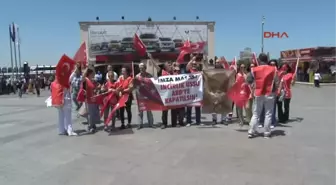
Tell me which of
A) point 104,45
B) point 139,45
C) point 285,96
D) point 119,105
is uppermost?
point 104,45

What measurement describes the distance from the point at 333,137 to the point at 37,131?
7640 mm

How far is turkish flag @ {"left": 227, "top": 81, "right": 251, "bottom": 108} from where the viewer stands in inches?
382

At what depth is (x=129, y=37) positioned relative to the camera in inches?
1721

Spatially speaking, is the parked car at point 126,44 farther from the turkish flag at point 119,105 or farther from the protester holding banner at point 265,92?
the protester holding banner at point 265,92

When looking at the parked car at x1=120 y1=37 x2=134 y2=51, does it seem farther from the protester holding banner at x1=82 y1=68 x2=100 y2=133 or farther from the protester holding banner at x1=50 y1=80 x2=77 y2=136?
the protester holding banner at x1=50 y1=80 x2=77 y2=136

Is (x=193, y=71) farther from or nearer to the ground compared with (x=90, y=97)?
farther from the ground

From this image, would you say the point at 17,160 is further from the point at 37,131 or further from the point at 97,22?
the point at 97,22

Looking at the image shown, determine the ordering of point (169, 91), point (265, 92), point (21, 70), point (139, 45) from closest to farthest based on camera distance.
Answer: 1. point (265, 92)
2. point (169, 91)
3. point (139, 45)
4. point (21, 70)

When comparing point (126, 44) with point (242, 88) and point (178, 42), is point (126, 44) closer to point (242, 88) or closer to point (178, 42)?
point (178, 42)

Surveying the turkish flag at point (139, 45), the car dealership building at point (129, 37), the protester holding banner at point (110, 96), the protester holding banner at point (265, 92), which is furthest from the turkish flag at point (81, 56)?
the car dealership building at point (129, 37)

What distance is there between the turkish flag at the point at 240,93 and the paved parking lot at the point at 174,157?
2.30 ft

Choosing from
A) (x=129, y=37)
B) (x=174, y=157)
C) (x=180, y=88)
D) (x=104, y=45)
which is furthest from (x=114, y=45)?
(x=174, y=157)

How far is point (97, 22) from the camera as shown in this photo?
43344 mm

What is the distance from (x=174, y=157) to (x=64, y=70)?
4078 millimetres
